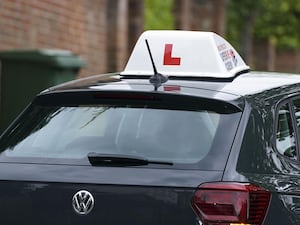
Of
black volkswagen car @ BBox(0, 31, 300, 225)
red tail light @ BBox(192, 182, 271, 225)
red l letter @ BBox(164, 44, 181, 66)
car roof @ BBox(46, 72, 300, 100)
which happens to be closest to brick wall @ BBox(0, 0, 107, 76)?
red l letter @ BBox(164, 44, 181, 66)

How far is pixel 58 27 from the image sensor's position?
14195 millimetres

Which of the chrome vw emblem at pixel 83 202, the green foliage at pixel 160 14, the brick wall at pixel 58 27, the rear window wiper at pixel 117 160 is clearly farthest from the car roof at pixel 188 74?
the green foliage at pixel 160 14

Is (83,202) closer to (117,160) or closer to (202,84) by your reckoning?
(117,160)

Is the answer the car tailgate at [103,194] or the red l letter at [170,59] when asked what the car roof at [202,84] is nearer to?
the red l letter at [170,59]

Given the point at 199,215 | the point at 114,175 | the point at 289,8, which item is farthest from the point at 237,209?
the point at 289,8

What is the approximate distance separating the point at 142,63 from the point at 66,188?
1387mm

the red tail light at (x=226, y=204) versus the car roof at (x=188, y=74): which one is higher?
the car roof at (x=188, y=74)

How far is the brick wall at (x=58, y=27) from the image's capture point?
40.7 feet

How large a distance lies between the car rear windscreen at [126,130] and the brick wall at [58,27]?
7.06 m

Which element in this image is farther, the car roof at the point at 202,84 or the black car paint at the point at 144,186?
the car roof at the point at 202,84

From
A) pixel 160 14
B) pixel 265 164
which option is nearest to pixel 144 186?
pixel 265 164

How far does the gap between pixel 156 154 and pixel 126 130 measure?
1.01 ft

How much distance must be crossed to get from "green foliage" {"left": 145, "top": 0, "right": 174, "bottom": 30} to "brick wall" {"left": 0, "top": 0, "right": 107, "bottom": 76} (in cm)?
518

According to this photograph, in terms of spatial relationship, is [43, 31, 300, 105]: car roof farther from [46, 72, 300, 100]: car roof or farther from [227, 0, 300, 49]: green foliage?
[227, 0, 300, 49]: green foliage
